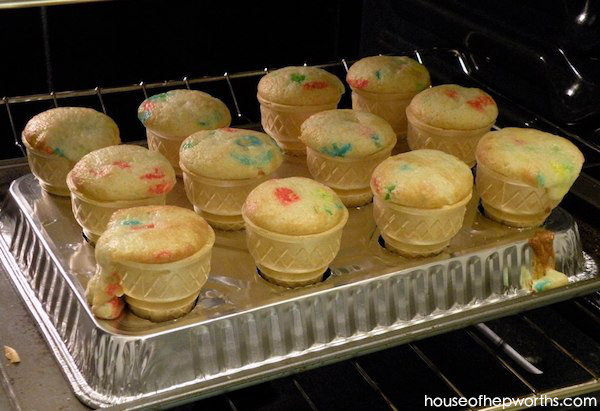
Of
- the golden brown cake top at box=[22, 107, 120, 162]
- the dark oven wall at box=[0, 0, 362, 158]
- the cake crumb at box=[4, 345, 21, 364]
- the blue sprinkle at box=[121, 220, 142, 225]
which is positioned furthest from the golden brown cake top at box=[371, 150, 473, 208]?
the dark oven wall at box=[0, 0, 362, 158]

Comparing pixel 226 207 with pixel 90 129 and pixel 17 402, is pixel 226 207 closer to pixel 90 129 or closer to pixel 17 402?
pixel 90 129

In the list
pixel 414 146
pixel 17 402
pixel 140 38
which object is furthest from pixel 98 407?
pixel 140 38

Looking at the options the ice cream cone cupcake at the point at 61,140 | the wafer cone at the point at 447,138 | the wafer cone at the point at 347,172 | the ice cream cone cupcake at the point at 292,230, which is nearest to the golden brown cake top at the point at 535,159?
the wafer cone at the point at 447,138

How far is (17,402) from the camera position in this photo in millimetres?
1360

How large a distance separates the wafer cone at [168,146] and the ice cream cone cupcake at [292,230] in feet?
1.07

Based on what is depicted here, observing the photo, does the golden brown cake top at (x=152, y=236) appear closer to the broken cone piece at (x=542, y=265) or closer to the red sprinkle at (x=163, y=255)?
the red sprinkle at (x=163, y=255)

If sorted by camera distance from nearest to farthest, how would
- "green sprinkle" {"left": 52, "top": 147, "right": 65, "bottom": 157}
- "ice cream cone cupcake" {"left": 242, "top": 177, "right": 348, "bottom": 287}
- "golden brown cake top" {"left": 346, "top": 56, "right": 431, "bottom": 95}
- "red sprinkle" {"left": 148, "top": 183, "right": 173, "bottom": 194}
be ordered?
"ice cream cone cupcake" {"left": 242, "top": 177, "right": 348, "bottom": 287}
"red sprinkle" {"left": 148, "top": 183, "right": 173, "bottom": 194}
"green sprinkle" {"left": 52, "top": 147, "right": 65, "bottom": 157}
"golden brown cake top" {"left": 346, "top": 56, "right": 431, "bottom": 95}

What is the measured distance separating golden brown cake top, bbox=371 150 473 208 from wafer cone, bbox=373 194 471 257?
0.01m

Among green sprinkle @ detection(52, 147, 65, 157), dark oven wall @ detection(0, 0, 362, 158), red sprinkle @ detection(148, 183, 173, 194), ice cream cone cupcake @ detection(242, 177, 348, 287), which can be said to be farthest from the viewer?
dark oven wall @ detection(0, 0, 362, 158)

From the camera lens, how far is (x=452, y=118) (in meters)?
1.78

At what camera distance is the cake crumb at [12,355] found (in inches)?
56.9

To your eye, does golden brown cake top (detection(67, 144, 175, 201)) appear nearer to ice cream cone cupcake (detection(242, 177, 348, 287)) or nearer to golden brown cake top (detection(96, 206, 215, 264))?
golden brown cake top (detection(96, 206, 215, 264))

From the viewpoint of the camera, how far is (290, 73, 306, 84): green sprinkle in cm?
188

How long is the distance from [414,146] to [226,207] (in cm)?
47
